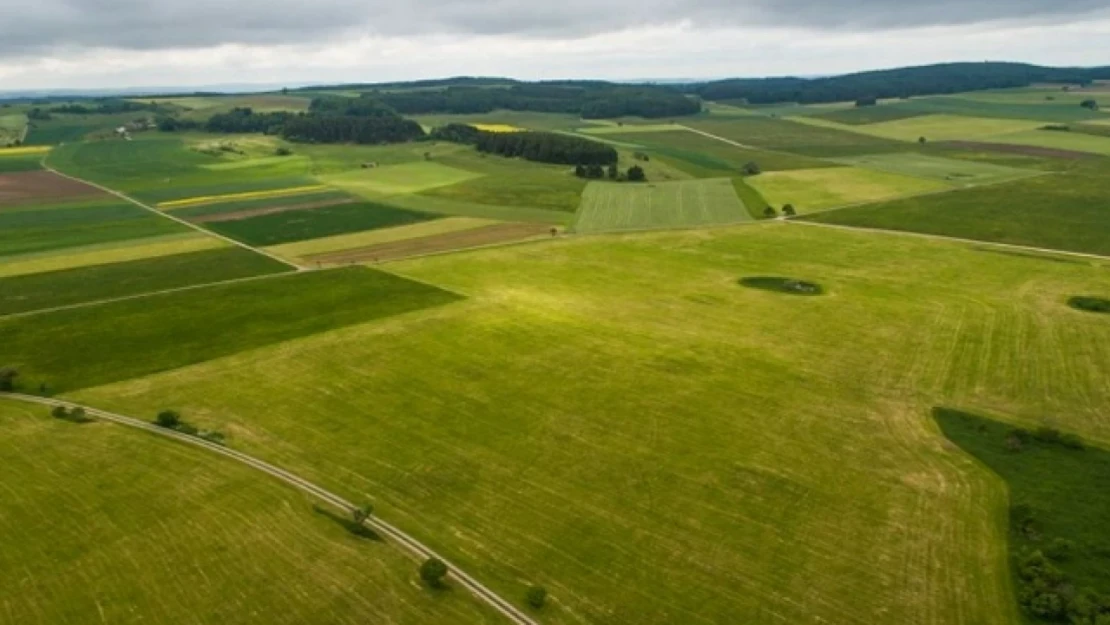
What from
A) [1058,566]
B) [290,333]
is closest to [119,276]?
[290,333]

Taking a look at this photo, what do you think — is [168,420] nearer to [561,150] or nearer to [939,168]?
[561,150]

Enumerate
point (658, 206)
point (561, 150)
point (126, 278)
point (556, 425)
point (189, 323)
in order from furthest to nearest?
point (561, 150) < point (658, 206) < point (126, 278) < point (189, 323) < point (556, 425)

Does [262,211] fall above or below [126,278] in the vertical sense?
above

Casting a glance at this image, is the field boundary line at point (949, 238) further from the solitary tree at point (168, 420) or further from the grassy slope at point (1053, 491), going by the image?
the solitary tree at point (168, 420)

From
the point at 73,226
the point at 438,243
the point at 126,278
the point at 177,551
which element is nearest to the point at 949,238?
the point at 438,243

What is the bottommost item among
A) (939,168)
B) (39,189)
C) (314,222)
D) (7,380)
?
(7,380)

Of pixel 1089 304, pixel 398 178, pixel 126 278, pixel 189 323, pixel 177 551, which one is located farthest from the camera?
pixel 398 178

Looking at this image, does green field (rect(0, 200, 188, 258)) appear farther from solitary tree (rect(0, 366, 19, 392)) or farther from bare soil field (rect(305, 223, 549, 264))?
solitary tree (rect(0, 366, 19, 392))

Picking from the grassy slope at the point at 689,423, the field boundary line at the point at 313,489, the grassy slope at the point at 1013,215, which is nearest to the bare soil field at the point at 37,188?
the grassy slope at the point at 689,423
